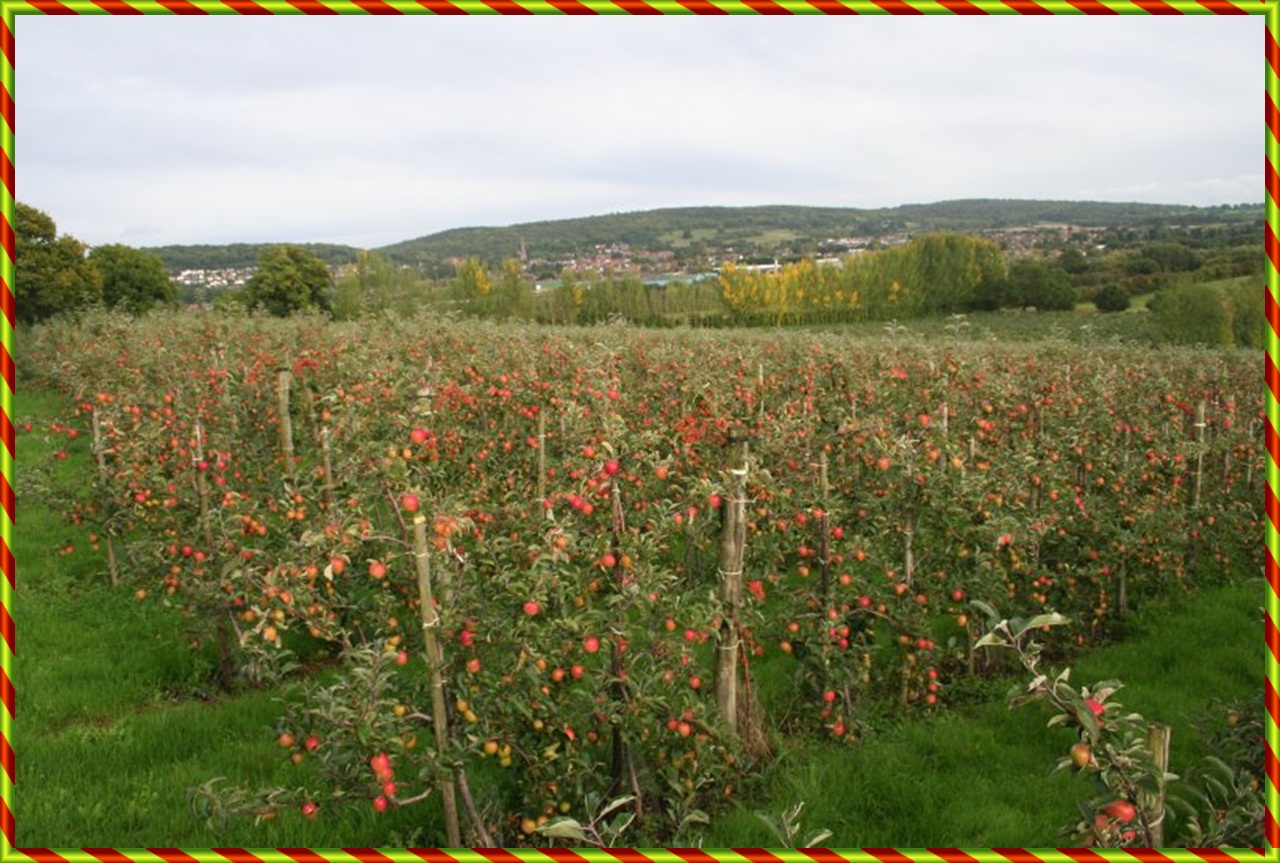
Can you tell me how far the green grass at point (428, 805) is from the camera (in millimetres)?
3752

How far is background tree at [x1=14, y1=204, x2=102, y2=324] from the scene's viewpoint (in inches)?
989

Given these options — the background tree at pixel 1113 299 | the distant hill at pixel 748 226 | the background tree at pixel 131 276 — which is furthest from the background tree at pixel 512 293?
the background tree at pixel 1113 299

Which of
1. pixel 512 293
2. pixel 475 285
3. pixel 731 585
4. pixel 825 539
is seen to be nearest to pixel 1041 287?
pixel 512 293

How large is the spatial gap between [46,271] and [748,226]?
98.4m

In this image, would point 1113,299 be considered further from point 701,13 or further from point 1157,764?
point 1157,764

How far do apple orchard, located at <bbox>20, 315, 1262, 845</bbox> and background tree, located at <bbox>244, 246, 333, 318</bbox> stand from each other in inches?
1237

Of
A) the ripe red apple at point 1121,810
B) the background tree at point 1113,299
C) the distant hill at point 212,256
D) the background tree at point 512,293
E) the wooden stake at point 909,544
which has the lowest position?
the wooden stake at point 909,544

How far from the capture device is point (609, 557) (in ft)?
10.8

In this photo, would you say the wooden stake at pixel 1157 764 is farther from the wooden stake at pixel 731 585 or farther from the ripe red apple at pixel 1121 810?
the wooden stake at pixel 731 585

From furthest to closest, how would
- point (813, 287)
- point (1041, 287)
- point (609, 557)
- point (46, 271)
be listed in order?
point (813, 287)
point (1041, 287)
point (46, 271)
point (609, 557)

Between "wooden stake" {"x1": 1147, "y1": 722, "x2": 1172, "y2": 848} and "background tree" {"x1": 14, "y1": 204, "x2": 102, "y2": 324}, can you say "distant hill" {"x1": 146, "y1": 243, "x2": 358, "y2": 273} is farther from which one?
"wooden stake" {"x1": 1147, "y1": 722, "x2": 1172, "y2": 848}

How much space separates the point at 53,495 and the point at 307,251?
38583mm

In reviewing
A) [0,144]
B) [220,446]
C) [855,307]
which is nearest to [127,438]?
[220,446]

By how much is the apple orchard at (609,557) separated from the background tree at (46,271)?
69.8ft
